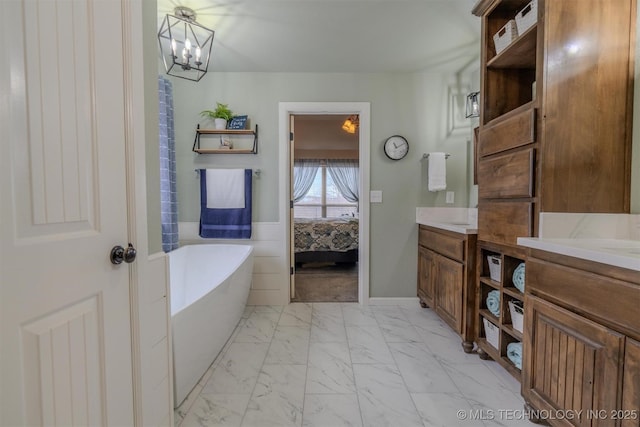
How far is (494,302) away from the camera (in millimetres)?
1695

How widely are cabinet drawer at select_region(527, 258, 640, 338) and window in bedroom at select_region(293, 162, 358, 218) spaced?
17.9ft

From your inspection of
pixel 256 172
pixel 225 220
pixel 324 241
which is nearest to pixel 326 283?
pixel 324 241

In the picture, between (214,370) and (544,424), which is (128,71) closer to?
(214,370)

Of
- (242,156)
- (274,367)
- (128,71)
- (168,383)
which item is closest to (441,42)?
(242,156)

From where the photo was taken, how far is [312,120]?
5.32m

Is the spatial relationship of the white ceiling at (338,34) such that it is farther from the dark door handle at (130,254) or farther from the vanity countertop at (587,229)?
the dark door handle at (130,254)

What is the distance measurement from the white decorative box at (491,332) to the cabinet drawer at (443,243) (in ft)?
1.42

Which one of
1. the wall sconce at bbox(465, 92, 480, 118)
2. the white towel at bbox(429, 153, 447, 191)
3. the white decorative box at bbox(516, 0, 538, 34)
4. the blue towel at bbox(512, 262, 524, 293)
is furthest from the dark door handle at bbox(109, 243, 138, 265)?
the wall sconce at bbox(465, 92, 480, 118)

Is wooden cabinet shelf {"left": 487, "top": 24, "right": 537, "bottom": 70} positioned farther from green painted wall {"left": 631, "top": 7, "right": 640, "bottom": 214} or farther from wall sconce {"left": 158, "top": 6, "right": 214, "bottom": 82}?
wall sconce {"left": 158, "top": 6, "right": 214, "bottom": 82}

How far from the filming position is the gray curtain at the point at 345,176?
21.7 ft

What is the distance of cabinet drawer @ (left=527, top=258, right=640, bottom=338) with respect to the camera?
87 cm

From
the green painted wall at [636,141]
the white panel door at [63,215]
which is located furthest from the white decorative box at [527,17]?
the white panel door at [63,215]

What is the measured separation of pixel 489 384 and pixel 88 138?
2228 millimetres

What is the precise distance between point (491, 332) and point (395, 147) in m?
1.77
